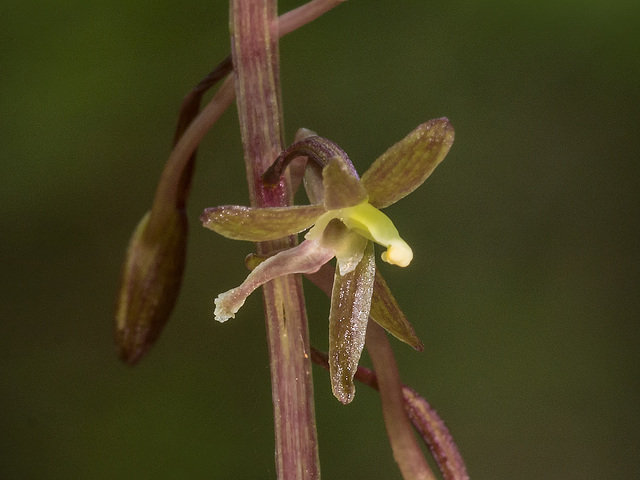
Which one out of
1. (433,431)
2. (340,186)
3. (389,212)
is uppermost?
(389,212)

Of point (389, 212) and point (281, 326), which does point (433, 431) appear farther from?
point (389, 212)

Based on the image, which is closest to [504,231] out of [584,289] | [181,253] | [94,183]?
[584,289]

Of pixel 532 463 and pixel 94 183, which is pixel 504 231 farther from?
pixel 94 183

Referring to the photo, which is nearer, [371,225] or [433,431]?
[371,225]

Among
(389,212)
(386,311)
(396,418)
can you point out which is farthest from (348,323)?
(389,212)

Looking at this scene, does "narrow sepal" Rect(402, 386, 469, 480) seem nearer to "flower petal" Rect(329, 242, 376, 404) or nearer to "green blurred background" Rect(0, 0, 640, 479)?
"flower petal" Rect(329, 242, 376, 404)

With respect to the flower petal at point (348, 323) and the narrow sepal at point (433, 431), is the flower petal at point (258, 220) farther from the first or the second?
the narrow sepal at point (433, 431)

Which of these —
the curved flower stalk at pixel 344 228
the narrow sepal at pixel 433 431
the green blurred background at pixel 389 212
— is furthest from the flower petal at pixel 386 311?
the green blurred background at pixel 389 212
